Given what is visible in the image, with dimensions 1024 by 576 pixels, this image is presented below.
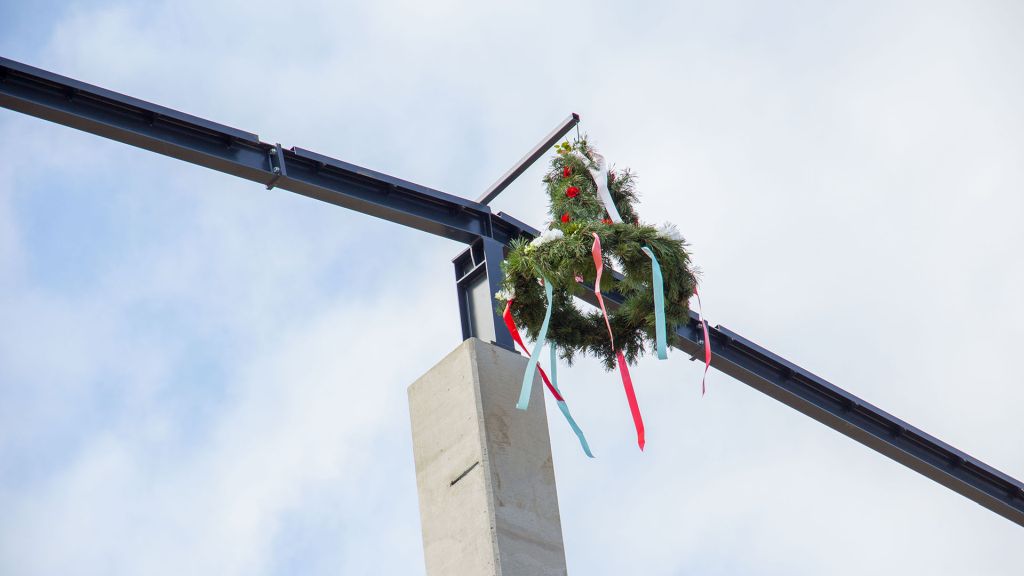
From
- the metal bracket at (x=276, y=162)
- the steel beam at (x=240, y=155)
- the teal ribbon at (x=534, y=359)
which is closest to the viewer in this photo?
the teal ribbon at (x=534, y=359)

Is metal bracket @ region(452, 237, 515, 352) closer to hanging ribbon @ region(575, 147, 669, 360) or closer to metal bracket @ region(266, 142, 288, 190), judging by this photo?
hanging ribbon @ region(575, 147, 669, 360)

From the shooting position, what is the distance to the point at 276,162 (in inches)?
405

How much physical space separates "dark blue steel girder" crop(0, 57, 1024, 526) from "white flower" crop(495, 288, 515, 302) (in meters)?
0.56

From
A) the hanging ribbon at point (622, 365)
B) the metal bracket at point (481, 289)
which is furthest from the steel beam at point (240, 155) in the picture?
the hanging ribbon at point (622, 365)

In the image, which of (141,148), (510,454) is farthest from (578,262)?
(141,148)

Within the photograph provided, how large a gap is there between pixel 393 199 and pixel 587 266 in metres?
2.05

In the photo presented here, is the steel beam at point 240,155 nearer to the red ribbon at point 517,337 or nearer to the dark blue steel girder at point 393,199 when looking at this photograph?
the dark blue steel girder at point 393,199

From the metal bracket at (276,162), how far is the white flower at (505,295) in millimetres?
1764

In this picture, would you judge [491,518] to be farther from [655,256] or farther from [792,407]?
[792,407]

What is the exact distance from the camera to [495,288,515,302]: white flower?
9.61m

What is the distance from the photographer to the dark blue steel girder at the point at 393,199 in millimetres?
9594

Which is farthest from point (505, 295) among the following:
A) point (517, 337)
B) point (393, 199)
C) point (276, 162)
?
point (276, 162)

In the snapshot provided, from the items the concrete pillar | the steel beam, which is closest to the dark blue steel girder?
the steel beam

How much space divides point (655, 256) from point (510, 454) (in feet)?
5.08
